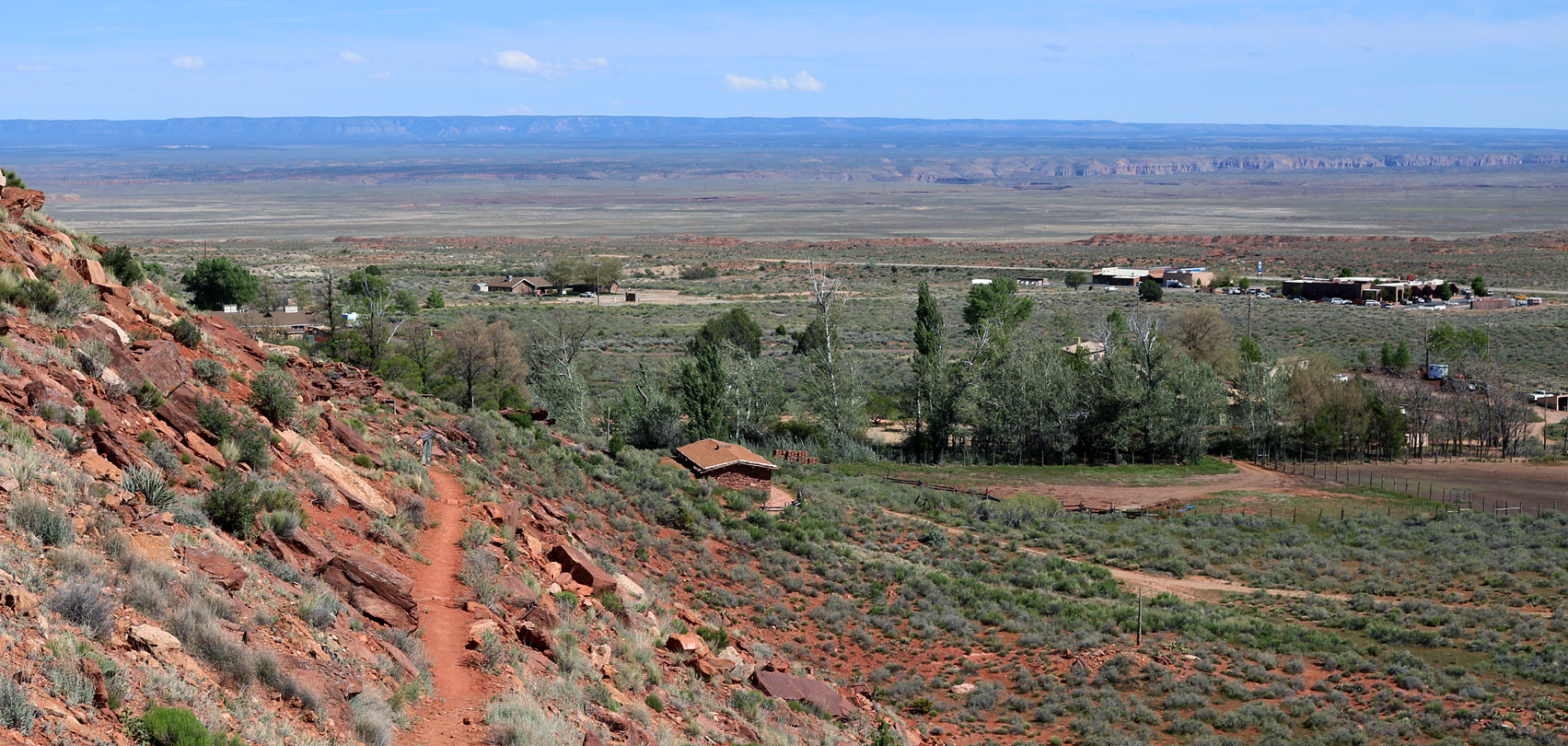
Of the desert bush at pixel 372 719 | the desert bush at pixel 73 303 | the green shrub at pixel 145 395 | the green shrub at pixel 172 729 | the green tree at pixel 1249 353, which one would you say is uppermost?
the desert bush at pixel 73 303

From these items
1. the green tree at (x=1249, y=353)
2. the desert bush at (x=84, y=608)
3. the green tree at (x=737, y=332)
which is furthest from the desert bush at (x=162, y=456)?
the green tree at (x=1249, y=353)

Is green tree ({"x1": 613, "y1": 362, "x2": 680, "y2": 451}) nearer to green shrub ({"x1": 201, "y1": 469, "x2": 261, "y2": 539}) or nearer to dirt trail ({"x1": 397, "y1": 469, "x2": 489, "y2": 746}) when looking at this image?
dirt trail ({"x1": 397, "y1": 469, "x2": 489, "y2": 746})

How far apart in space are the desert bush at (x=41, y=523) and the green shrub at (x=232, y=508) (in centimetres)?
232

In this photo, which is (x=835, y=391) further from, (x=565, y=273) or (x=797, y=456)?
(x=565, y=273)

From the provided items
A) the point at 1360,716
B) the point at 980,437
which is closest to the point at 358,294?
the point at 980,437

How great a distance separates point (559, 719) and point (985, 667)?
39.7ft

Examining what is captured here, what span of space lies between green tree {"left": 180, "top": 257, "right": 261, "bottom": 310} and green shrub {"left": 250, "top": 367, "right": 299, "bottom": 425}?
1881 inches

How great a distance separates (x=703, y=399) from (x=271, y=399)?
84.8 feet

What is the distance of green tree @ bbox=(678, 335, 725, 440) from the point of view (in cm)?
4166

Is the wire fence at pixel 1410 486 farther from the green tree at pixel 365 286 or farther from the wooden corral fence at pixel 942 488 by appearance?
the green tree at pixel 365 286

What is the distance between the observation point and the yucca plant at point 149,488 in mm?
11539

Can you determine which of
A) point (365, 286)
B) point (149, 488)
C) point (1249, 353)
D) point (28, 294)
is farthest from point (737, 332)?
point (149, 488)

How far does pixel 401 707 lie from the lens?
10312mm

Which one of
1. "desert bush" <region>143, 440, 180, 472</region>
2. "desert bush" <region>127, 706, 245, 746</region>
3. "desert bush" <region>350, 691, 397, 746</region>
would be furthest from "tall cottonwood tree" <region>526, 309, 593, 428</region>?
"desert bush" <region>127, 706, 245, 746</region>
